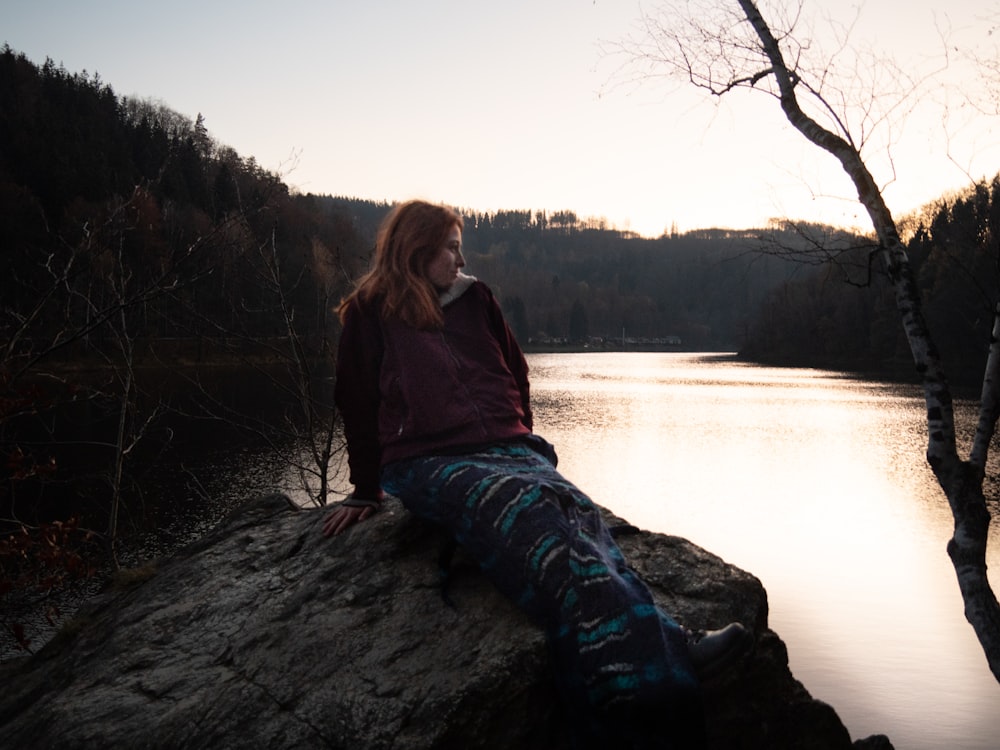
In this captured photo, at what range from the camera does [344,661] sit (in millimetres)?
2822

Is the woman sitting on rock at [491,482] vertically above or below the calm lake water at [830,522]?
above

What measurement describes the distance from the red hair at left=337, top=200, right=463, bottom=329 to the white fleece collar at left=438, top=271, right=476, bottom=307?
0.16ft

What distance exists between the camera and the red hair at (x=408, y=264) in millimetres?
3334

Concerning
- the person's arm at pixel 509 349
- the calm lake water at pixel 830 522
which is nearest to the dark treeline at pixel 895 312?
the person's arm at pixel 509 349

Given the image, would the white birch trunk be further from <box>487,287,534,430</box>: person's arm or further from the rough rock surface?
<box>487,287,534,430</box>: person's arm

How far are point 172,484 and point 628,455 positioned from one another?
44.2 ft

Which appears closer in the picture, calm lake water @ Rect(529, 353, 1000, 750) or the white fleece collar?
the white fleece collar

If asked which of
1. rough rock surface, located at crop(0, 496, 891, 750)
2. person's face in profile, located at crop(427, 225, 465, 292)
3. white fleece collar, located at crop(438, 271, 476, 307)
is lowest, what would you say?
rough rock surface, located at crop(0, 496, 891, 750)

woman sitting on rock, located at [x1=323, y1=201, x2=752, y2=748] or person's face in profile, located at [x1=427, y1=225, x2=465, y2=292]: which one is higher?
person's face in profile, located at [x1=427, y1=225, x2=465, y2=292]

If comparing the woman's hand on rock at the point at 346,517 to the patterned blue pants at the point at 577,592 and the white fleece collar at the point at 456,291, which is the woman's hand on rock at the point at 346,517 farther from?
the white fleece collar at the point at 456,291

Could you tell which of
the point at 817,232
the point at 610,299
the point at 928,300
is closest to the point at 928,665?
the point at 817,232

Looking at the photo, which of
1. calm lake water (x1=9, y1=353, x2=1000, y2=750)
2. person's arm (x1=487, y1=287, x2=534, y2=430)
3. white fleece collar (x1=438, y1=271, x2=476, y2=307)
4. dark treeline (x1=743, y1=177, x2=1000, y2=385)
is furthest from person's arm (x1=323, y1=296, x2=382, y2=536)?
calm lake water (x1=9, y1=353, x2=1000, y2=750)

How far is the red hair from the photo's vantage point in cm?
333

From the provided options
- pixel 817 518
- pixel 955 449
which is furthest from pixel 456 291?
pixel 817 518
